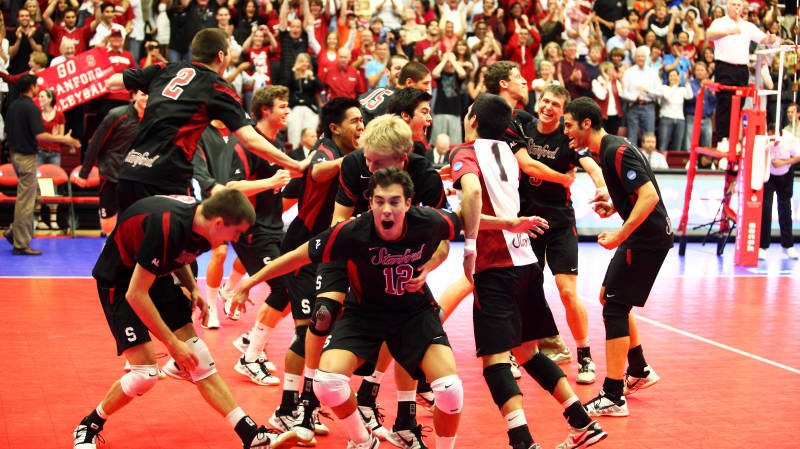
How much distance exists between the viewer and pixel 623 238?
5.86m

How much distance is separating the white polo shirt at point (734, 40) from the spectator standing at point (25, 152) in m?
11.3

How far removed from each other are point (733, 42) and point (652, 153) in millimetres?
2871

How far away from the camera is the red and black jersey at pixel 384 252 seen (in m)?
4.69

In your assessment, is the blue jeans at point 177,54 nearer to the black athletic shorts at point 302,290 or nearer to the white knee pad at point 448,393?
the black athletic shorts at point 302,290

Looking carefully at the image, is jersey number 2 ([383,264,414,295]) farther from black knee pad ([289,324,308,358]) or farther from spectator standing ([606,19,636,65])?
spectator standing ([606,19,636,65])

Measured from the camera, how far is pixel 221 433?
5.56 metres

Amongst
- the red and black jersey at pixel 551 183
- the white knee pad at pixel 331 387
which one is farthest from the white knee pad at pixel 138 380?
the red and black jersey at pixel 551 183

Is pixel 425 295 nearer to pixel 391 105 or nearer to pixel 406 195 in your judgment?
pixel 406 195

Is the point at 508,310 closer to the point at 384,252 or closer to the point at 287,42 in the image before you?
the point at 384,252

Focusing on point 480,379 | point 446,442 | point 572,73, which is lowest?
point 480,379

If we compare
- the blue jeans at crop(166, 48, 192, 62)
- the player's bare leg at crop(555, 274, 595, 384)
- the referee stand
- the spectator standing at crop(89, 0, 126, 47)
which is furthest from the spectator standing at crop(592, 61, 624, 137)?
the player's bare leg at crop(555, 274, 595, 384)

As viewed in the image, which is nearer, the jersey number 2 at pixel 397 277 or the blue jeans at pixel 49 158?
the jersey number 2 at pixel 397 277

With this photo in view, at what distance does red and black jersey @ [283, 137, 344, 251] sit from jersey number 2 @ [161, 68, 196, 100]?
102 cm

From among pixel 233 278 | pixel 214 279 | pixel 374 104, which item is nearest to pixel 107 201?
pixel 214 279
